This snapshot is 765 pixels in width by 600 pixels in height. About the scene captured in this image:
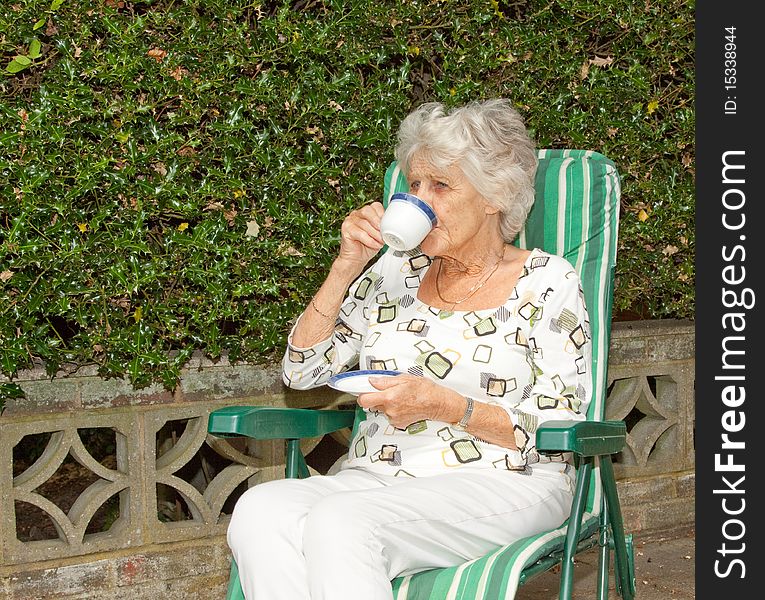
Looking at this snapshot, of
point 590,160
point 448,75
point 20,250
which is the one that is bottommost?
point 20,250

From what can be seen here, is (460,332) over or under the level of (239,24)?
under

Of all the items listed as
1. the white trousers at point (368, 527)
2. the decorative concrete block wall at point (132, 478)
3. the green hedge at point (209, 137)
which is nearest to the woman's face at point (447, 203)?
the white trousers at point (368, 527)

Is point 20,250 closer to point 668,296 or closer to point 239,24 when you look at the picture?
point 239,24

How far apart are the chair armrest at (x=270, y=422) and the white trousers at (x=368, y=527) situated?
0.51ft

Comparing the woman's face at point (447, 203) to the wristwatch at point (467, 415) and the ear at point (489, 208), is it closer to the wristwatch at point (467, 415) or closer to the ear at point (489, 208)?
the ear at point (489, 208)

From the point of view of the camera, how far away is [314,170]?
3494 mm

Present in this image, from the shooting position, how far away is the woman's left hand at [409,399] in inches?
97.3

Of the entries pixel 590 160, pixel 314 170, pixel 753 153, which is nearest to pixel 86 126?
pixel 314 170

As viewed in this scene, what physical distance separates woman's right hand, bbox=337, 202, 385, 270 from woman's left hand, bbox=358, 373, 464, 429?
1.30 ft

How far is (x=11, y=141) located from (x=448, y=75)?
4.81ft

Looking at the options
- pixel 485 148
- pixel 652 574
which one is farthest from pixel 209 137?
pixel 652 574

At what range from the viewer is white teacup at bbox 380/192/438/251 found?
2.56m

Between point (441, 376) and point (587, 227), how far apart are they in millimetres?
659

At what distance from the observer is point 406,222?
8.43 ft
